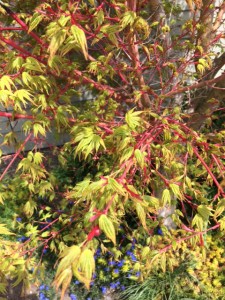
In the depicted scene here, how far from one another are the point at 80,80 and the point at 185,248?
5.52 feet

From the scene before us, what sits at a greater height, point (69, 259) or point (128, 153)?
point (128, 153)

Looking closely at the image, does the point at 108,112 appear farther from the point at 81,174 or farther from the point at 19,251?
the point at 81,174

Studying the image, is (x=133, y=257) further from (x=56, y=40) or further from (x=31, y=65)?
(x=56, y=40)

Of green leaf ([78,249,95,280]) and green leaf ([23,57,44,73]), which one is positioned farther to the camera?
green leaf ([23,57,44,73])

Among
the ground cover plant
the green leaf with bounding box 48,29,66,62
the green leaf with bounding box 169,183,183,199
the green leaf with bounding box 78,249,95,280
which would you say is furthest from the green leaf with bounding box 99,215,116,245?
the green leaf with bounding box 48,29,66,62

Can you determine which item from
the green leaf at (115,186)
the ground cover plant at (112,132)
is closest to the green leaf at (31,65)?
the ground cover plant at (112,132)

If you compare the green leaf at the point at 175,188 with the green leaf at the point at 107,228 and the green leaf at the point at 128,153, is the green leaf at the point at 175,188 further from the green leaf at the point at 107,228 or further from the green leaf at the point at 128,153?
the green leaf at the point at 107,228

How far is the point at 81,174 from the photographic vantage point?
368 centimetres

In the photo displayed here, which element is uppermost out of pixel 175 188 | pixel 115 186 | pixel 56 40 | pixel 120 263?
pixel 56 40

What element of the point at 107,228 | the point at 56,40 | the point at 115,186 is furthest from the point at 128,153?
the point at 56,40

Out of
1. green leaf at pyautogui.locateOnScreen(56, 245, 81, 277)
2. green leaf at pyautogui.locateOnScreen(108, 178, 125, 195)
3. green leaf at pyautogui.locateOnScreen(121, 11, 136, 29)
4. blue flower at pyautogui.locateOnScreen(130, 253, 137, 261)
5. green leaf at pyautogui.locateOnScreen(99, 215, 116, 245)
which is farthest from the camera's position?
blue flower at pyautogui.locateOnScreen(130, 253, 137, 261)

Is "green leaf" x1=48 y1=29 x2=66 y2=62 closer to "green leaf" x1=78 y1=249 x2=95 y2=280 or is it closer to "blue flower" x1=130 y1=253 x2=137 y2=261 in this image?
"green leaf" x1=78 y1=249 x2=95 y2=280

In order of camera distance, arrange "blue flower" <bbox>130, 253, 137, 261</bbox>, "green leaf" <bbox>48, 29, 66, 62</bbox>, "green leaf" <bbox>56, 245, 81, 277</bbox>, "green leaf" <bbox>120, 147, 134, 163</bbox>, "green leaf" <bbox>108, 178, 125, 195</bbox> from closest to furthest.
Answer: "green leaf" <bbox>56, 245, 81, 277</bbox> → "green leaf" <bbox>108, 178, 125, 195</bbox> → "green leaf" <bbox>48, 29, 66, 62</bbox> → "green leaf" <bbox>120, 147, 134, 163</bbox> → "blue flower" <bbox>130, 253, 137, 261</bbox>

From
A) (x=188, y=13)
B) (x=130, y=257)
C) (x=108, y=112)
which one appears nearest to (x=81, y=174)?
(x=130, y=257)
